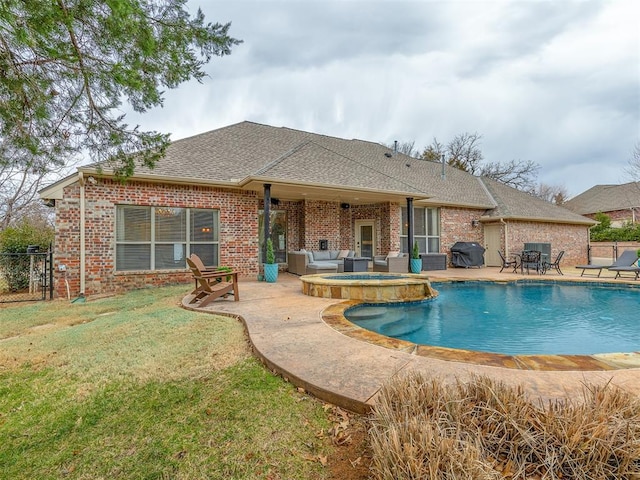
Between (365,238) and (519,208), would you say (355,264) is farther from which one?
(519,208)

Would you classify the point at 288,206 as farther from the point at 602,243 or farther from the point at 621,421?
the point at 602,243

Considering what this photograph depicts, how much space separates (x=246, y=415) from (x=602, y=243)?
27787 mm

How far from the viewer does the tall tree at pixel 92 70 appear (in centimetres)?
328

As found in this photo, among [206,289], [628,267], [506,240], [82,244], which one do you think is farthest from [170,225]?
[628,267]

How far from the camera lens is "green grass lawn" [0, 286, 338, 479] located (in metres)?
1.93

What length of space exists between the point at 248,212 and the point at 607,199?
3570cm

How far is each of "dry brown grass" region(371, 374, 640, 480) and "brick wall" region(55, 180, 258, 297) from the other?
8.89 metres

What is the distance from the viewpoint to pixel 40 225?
18.7 meters

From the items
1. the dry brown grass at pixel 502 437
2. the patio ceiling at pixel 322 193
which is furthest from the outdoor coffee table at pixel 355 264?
the dry brown grass at pixel 502 437

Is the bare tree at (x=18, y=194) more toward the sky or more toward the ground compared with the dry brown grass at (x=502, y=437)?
more toward the sky

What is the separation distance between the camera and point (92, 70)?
3.97 meters

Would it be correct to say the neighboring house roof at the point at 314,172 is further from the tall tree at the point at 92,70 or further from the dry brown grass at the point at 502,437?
the dry brown grass at the point at 502,437

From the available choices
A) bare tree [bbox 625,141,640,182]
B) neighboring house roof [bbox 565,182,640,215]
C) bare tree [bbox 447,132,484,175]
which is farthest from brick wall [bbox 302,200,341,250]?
neighboring house roof [bbox 565,182,640,215]

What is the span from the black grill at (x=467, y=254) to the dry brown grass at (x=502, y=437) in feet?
43.2
